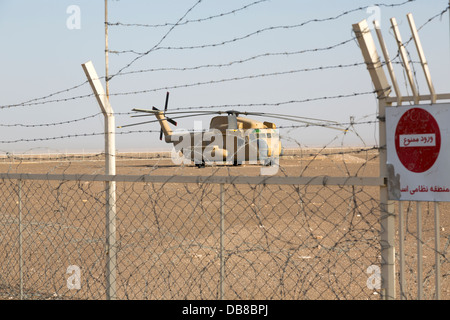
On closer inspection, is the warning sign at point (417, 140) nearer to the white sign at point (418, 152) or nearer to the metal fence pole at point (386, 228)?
the white sign at point (418, 152)

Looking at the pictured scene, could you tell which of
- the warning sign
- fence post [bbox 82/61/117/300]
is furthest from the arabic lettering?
fence post [bbox 82/61/117/300]

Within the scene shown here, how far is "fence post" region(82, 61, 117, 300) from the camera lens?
464 cm

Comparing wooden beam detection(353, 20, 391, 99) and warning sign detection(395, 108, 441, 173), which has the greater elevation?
wooden beam detection(353, 20, 391, 99)

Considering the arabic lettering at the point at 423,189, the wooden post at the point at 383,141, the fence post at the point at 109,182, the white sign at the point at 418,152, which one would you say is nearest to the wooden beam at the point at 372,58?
the wooden post at the point at 383,141

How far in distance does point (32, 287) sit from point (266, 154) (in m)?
23.2

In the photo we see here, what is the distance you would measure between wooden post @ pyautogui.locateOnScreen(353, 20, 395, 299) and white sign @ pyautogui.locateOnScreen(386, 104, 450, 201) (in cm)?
6

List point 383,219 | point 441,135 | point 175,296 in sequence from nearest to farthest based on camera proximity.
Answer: point 441,135 < point 383,219 < point 175,296

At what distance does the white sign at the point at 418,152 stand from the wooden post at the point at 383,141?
57 mm

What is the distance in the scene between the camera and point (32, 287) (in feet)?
20.9

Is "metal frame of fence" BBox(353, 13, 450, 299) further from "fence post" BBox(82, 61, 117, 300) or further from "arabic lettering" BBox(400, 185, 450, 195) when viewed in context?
"fence post" BBox(82, 61, 117, 300)

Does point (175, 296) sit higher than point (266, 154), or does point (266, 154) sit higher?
point (266, 154)
